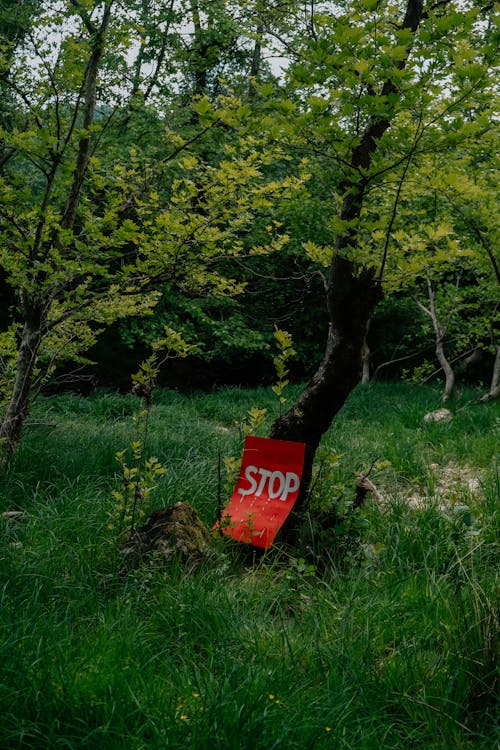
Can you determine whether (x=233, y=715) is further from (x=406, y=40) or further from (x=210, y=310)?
(x=210, y=310)

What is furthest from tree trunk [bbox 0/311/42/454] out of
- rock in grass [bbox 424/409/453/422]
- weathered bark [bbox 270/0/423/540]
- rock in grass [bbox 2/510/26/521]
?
rock in grass [bbox 424/409/453/422]

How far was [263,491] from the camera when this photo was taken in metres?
3.38

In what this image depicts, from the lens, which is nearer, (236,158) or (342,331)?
(342,331)

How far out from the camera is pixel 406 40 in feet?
7.91

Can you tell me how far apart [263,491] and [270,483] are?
2.5 inches

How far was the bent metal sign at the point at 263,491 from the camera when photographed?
3.15 m

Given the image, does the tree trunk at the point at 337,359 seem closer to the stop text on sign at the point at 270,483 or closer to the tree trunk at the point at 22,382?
the stop text on sign at the point at 270,483

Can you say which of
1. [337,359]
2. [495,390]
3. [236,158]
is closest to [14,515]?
[337,359]

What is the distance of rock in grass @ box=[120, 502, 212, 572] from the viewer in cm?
282

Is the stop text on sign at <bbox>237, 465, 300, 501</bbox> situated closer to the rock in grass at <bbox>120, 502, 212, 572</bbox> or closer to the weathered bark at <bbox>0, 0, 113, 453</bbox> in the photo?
the rock in grass at <bbox>120, 502, 212, 572</bbox>

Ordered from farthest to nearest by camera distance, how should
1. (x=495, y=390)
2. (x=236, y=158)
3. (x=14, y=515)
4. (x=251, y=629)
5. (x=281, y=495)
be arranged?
(x=495, y=390), (x=236, y=158), (x=14, y=515), (x=281, y=495), (x=251, y=629)

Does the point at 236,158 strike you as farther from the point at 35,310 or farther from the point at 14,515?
the point at 14,515

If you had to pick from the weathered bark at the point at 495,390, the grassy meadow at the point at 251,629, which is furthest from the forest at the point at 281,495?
the weathered bark at the point at 495,390

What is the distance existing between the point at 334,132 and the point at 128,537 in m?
2.08
